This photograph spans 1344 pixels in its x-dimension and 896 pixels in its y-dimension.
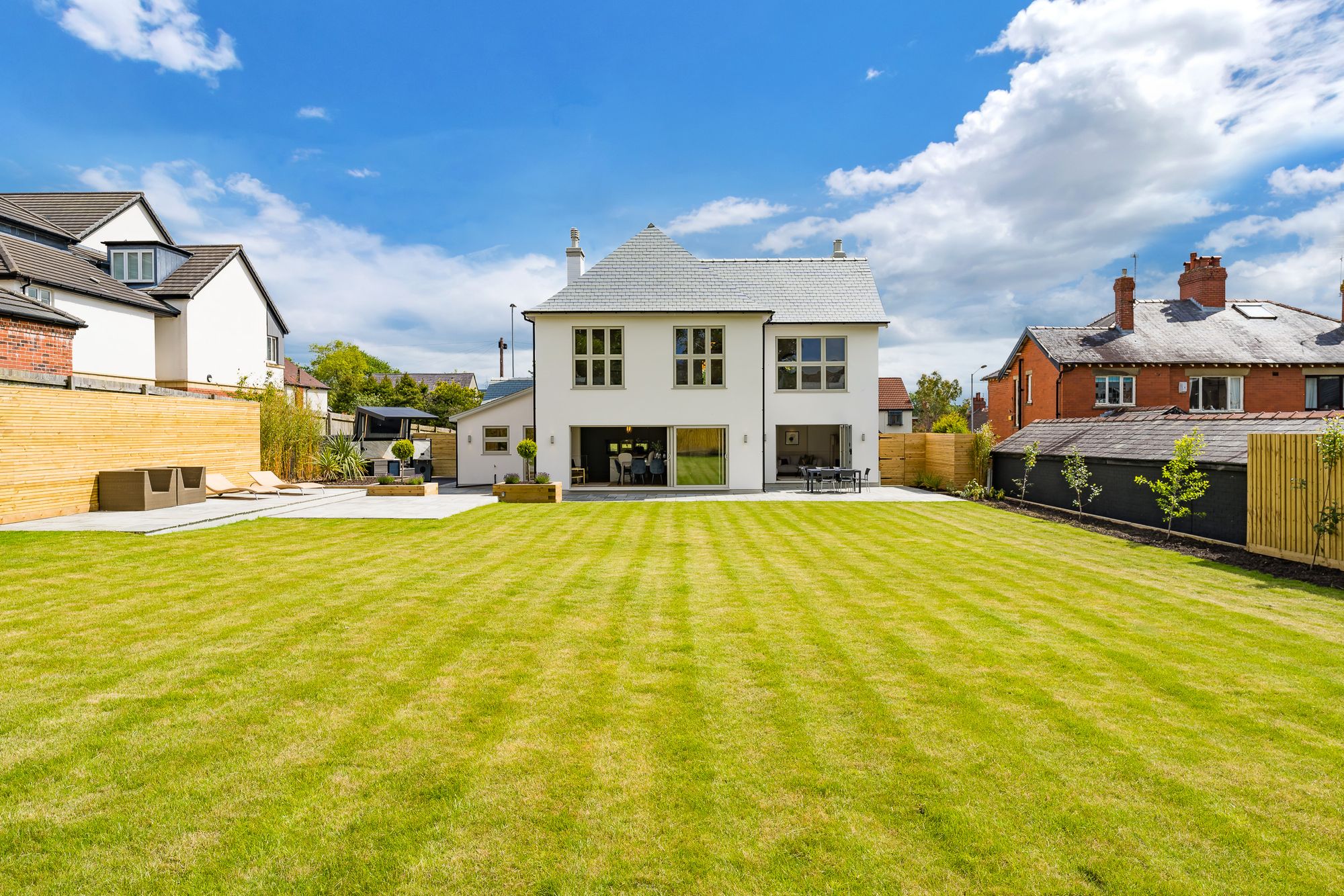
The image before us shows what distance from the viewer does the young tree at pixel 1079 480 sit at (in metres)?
13.5

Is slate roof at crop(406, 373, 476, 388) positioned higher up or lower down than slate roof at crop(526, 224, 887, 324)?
higher up

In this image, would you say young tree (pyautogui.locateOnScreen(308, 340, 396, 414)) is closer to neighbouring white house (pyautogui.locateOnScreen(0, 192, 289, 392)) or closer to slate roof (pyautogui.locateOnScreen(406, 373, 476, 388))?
slate roof (pyautogui.locateOnScreen(406, 373, 476, 388))

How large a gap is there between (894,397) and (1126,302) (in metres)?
18.0

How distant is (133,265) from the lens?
23984mm

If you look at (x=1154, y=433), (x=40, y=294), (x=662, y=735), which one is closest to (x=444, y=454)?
(x=40, y=294)

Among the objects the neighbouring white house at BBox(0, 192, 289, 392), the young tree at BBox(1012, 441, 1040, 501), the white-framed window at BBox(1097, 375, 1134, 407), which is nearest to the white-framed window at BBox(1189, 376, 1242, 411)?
the white-framed window at BBox(1097, 375, 1134, 407)

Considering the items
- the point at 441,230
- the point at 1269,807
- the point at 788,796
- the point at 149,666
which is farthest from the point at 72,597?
the point at 441,230

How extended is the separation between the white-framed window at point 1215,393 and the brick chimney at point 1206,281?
456 centimetres

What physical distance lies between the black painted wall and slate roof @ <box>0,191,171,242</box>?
33.2 meters

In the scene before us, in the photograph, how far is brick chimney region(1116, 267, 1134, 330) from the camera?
1063 inches

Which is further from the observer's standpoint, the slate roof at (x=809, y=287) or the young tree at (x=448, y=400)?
the young tree at (x=448, y=400)

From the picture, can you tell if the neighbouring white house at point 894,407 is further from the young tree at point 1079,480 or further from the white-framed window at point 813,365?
the young tree at point 1079,480

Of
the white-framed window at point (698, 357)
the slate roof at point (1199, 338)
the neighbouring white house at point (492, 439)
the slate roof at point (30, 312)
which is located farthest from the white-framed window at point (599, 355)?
the slate roof at point (1199, 338)

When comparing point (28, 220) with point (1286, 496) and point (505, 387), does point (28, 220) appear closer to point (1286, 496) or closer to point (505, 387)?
point (505, 387)
